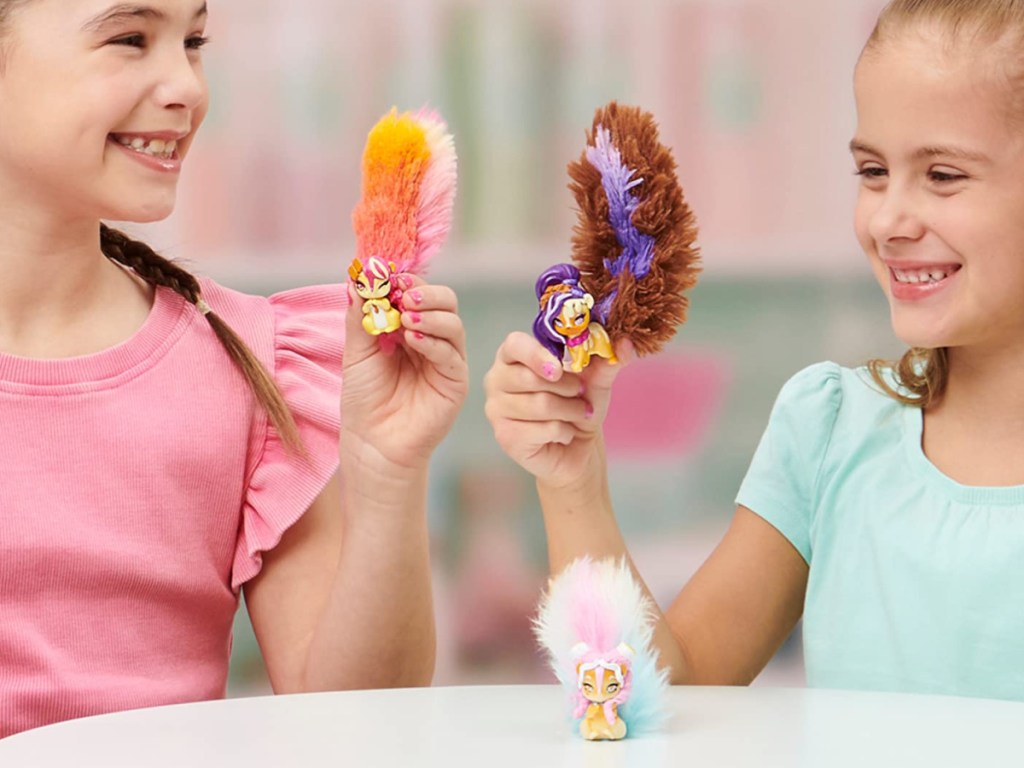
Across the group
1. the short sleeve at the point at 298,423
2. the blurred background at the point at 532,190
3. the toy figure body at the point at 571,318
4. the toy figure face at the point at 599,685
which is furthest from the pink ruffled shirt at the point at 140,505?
the blurred background at the point at 532,190

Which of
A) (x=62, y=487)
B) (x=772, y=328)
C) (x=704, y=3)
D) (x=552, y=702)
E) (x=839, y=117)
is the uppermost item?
(x=704, y=3)

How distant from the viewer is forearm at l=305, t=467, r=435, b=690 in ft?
3.79

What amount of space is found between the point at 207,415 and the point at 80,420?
103 millimetres

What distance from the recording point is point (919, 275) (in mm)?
1104

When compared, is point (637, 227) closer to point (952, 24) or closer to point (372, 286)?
point (372, 286)

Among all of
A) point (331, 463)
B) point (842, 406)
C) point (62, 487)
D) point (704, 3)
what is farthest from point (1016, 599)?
point (704, 3)

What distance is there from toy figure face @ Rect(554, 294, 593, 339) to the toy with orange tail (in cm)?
12

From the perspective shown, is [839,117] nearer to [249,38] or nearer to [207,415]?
[249,38]

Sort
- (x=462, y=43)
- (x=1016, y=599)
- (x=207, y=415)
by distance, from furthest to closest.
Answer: (x=462, y=43)
(x=207, y=415)
(x=1016, y=599)

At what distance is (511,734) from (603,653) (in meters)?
0.07

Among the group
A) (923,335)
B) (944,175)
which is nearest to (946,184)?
(944,175)

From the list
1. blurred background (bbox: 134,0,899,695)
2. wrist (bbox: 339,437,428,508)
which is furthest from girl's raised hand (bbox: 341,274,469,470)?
blurred background (bbox: 134,0,899,695)

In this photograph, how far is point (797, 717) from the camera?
2.78 ft

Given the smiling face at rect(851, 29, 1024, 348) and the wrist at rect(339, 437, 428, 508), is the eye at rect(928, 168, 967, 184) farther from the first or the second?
the wrist at rect(339, 437, 428, 508)
